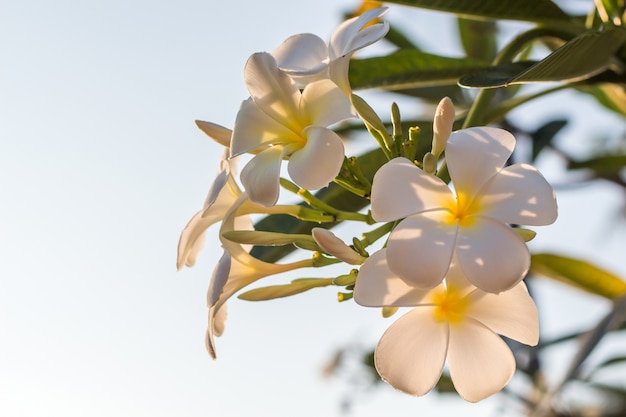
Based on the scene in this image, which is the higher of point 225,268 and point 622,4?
point 225,268

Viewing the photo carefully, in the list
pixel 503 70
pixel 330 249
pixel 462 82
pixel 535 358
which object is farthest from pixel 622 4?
pixel 535 358

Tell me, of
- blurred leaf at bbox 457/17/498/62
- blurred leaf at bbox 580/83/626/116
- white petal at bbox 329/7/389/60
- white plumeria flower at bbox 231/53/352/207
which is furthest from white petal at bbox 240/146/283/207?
blurred leaf at bbox 457/17/498/62

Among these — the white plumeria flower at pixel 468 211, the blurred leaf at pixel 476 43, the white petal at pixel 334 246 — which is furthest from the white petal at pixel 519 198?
the blurred leaf at pixel 476 43

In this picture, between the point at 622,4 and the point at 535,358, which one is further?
the point at 535,358

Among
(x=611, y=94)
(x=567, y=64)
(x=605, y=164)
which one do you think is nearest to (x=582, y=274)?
(x=605, y=164)

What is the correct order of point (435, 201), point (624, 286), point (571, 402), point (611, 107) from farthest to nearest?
point (571, 402), point (611, 107), point (624, 286), point (435, 201)

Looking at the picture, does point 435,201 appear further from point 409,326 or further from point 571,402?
point 571,402

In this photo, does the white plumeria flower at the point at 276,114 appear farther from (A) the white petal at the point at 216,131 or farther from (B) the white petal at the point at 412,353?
(B) the white petal at the point at 412,353
